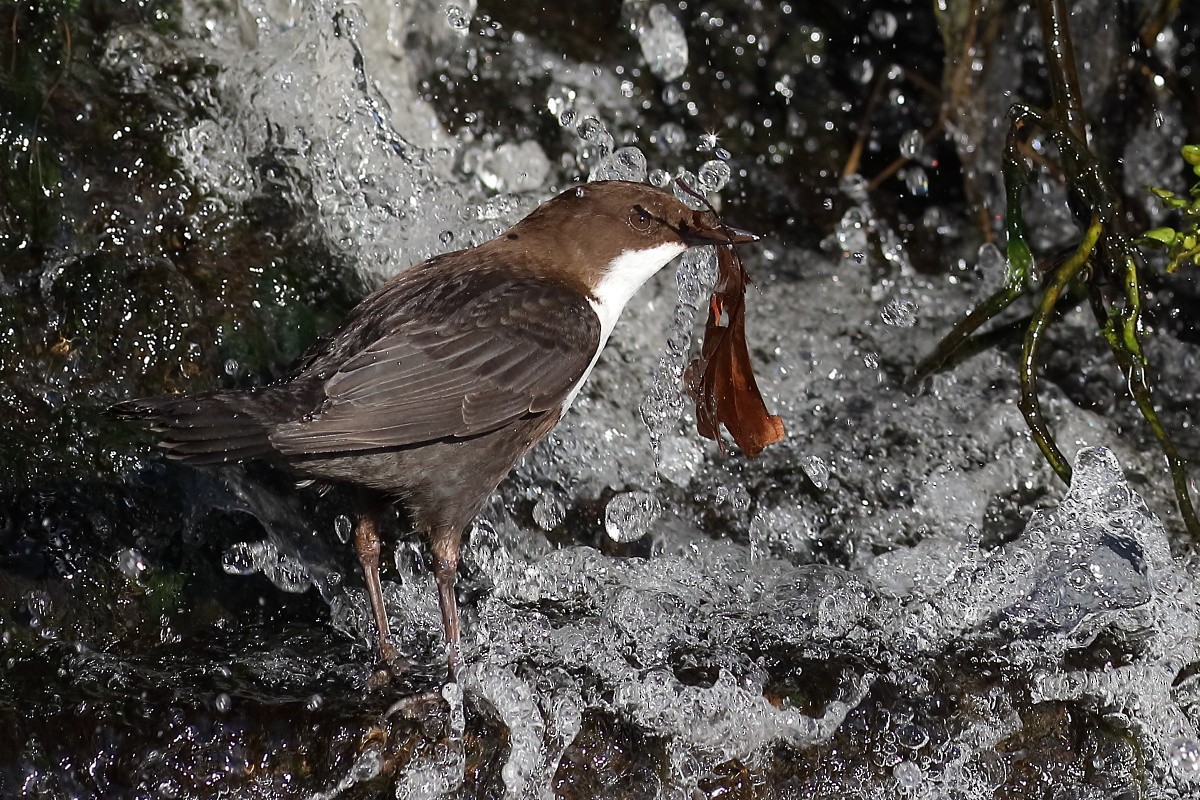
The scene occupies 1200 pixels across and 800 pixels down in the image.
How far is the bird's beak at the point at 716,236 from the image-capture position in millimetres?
3879

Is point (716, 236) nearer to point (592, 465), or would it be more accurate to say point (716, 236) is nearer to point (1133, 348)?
point (592, 465)

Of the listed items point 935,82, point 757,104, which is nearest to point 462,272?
point 757,104

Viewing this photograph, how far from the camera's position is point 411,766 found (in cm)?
299

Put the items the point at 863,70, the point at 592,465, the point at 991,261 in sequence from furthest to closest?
the point at 863,70
the point at 991,261
the point at 592,465

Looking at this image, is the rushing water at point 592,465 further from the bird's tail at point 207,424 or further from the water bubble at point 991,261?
the bird's tail at point 207,424

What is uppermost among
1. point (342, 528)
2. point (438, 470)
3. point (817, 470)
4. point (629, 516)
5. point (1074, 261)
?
point (1074, 261)

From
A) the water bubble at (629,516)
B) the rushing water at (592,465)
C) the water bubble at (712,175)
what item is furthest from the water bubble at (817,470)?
the water bubble at (712,175)

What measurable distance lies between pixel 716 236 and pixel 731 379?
44 centimetres

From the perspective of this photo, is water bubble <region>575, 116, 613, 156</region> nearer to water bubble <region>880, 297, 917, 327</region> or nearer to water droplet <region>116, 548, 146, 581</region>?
water bubble <region>880, 297, 917, 327</region>

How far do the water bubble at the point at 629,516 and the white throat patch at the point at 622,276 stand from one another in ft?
1.95

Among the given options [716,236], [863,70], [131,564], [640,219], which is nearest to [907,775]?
[716,236]

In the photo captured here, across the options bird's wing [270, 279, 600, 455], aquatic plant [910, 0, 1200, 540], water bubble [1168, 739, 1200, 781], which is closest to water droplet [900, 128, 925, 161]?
aquatic plant [910, 0, 1200, 540]

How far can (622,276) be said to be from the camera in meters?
3.96

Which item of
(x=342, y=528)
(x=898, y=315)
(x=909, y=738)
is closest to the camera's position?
(x=909, y=738)
